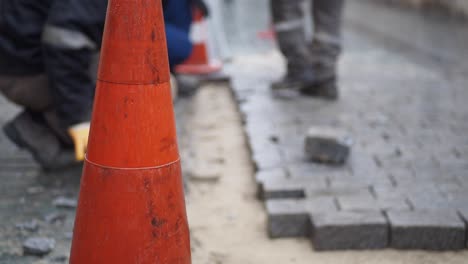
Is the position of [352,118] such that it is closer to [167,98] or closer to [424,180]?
[424,180]

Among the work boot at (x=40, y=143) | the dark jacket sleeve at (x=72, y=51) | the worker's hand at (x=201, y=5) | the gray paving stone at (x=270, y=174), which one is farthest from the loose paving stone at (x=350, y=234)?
the worker's hand at (x=201, y=5)

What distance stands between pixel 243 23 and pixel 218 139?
21.9ft

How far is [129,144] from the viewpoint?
2.20 meters

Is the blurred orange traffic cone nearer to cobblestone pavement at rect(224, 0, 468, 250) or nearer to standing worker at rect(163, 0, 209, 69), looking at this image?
cobblestone pavement at rect(224, 0, 468, 250)

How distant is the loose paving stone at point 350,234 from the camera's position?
2865mm

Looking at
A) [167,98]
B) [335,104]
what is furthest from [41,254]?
[335,104]

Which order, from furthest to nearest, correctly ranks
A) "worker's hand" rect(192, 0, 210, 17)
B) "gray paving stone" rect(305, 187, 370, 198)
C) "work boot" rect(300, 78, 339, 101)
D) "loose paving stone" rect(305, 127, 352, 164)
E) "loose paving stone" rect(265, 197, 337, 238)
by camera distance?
"work boot" rect(300, 78, 339, 101) < "worker's hand" rect(192, 0, 210, 17) < "loose paving stone" rect(305, 127, 352, 164) < "gray paving stone" rect(305, 187, 370, 198) < "loose paving stone" rect(265, 197, 337, 238)

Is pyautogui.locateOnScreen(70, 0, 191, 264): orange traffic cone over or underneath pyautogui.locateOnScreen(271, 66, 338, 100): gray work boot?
over

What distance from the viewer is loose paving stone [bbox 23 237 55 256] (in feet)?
9.04

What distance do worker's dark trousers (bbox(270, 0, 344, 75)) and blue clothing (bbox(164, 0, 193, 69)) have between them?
0.98 metres

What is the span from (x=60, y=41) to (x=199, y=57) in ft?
10.9

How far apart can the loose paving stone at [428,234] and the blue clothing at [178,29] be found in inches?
72.4

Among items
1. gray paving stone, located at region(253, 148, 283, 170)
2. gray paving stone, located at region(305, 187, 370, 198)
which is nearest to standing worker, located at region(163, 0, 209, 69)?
gray paving stone, located at region(253, 148, 283, 170)

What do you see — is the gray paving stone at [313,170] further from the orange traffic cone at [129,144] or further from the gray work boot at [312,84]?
the gray work boot at [312,84]
